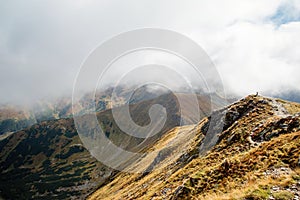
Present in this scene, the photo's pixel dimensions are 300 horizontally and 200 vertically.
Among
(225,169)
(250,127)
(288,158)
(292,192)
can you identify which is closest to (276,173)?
(288,158)

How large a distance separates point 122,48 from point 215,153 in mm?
25242

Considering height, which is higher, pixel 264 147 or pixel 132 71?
pixel 132 71

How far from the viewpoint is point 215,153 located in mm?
45812

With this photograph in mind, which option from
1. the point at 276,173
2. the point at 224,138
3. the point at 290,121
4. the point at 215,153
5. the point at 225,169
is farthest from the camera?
the point at 224,138

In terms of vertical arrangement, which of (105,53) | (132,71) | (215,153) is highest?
(105,53)

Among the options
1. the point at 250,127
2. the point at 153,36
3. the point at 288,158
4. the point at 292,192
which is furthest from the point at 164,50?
the point at 292,192

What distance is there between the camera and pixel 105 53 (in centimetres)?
4259

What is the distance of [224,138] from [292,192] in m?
29.7

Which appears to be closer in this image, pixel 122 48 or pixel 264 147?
pixel 264 147

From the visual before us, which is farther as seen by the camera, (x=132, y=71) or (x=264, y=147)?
(x=132, y=71)

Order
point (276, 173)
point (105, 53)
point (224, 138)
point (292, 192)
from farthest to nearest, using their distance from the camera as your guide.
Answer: point (224, 138) → point (105, 53) → point (276, 173) → point (292, 192)

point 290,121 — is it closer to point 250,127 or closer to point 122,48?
point 250,127

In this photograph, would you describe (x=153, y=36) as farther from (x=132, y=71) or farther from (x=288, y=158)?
(x=288, y=158)

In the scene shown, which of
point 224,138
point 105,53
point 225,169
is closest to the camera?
point 225,169
